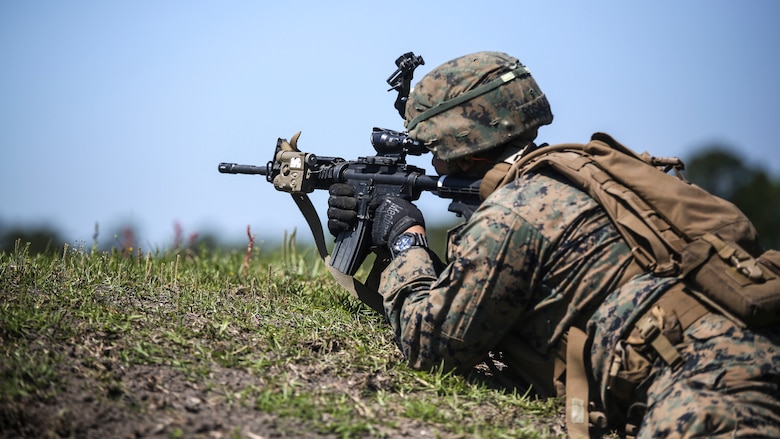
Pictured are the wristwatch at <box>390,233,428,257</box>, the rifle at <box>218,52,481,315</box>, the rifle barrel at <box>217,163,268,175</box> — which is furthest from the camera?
the rifle barrel at <box>217,163,268,175</box>

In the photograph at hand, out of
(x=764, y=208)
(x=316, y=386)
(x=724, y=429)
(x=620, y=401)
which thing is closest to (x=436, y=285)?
(x=316, y=386)

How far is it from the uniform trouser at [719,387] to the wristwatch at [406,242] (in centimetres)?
163

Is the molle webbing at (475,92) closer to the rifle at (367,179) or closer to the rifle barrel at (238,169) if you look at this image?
the rifle at (367,179)

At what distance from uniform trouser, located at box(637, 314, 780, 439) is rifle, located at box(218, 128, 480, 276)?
155cm

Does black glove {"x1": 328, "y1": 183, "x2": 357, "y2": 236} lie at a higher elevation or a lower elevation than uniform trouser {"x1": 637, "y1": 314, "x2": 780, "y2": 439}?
higher

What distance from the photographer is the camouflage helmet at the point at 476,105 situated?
478cm

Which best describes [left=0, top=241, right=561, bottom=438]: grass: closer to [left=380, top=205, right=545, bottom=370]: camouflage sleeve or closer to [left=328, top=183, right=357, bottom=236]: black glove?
[left=380, top=205, right=545, bottom=370]: camouflage sleeve

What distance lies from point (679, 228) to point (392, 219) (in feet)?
5.92

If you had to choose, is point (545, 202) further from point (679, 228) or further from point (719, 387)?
point (719, 387)

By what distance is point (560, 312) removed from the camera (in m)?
4.29

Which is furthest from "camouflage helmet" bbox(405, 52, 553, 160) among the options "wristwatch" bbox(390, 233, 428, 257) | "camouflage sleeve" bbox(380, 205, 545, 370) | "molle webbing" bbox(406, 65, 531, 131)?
"camouflage sleeve" bbox(380, 205, 545, 370)

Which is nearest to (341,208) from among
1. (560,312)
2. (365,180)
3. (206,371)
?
(365,180)

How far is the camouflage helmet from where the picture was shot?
4.78 meters

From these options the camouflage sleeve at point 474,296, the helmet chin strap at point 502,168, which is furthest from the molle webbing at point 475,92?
the camouflage sleeve at point 474,296
